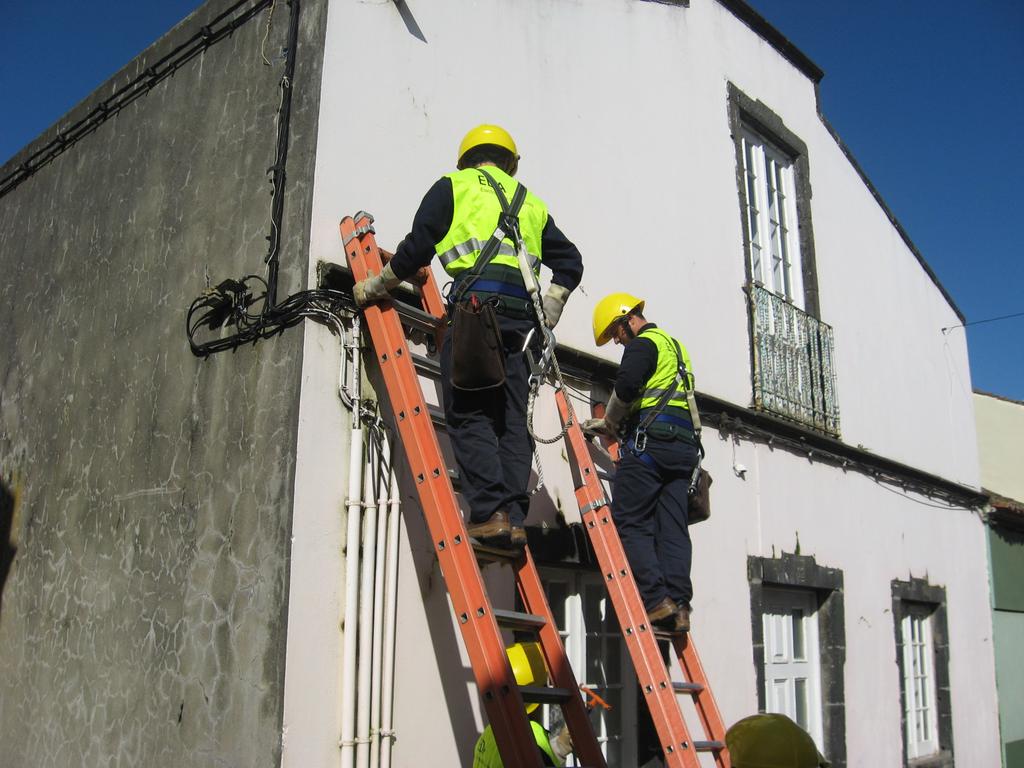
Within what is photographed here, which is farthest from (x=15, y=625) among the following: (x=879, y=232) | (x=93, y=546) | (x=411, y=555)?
(x=879, y=232)

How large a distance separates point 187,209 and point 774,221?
5467 mm

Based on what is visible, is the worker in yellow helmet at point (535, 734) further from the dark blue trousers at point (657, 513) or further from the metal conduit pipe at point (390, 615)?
the dark blue trousers at point (657, 513)

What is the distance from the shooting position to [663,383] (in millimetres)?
5164

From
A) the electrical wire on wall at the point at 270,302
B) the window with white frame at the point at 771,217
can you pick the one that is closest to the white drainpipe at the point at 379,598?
the electrical wire on wall at the point at 270,302

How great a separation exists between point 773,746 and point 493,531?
1277 millimetres

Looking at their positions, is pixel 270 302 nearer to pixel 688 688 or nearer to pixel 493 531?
pixel 493 531

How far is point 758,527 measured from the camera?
24.0 feet

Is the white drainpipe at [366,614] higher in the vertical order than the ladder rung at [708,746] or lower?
higher

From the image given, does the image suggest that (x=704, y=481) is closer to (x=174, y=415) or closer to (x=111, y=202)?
(x=174, y=415)

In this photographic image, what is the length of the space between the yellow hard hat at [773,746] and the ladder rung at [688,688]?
956mm

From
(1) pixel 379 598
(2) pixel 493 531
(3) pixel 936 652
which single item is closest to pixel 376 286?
(2) pixel 493 531

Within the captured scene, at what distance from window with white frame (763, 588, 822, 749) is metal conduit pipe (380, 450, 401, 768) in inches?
151

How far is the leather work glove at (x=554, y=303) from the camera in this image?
4445 mm

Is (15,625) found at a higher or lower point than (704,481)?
lower
